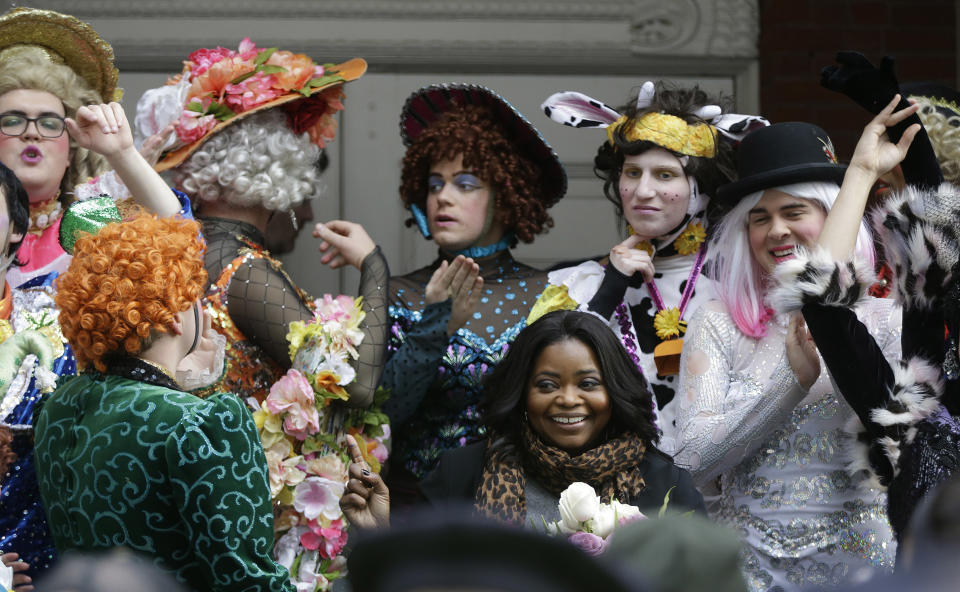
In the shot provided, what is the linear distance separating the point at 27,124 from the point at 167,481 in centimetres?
187

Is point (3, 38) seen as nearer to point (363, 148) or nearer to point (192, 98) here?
point (192, 98)

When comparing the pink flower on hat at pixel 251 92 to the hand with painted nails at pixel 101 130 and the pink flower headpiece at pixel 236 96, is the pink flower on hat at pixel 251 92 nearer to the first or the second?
the pink flower headpiece at pixel 236 96

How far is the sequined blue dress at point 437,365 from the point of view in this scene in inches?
147

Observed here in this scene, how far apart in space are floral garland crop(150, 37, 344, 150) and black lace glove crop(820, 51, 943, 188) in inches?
63.5

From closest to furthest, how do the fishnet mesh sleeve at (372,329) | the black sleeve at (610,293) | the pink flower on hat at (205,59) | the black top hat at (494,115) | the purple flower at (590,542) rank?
the purple flower at (590,542), the fishnet mesh sleeve at (372,329), the black sleeve at (610,293), the pink flower on hat at (205,59), the black top hat at (494,115)

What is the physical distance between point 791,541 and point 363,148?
2982 millimetres

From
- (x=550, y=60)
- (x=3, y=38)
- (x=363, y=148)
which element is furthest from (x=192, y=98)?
(x=550, y=60)

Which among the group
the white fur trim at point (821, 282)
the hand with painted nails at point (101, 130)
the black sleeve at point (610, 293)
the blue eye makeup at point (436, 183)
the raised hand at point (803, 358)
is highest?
the hand with painted nails at point (101, 130)

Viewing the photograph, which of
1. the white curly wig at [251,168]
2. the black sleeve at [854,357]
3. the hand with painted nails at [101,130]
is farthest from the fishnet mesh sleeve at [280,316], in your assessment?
the black sleeve at [854,357]

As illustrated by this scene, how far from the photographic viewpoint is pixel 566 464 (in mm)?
3066

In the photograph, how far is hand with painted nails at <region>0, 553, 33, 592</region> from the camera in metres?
2.98

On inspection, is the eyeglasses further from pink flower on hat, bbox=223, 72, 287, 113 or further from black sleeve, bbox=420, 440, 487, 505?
black sleeve, bbox=420, 440, 487, 505

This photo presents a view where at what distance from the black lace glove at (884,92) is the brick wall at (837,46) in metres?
2.11

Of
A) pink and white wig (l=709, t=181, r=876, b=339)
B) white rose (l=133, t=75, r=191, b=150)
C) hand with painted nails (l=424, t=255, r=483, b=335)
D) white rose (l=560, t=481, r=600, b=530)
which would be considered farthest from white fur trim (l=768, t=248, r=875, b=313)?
white rose (l=133, t=75, r=191, b=150)
